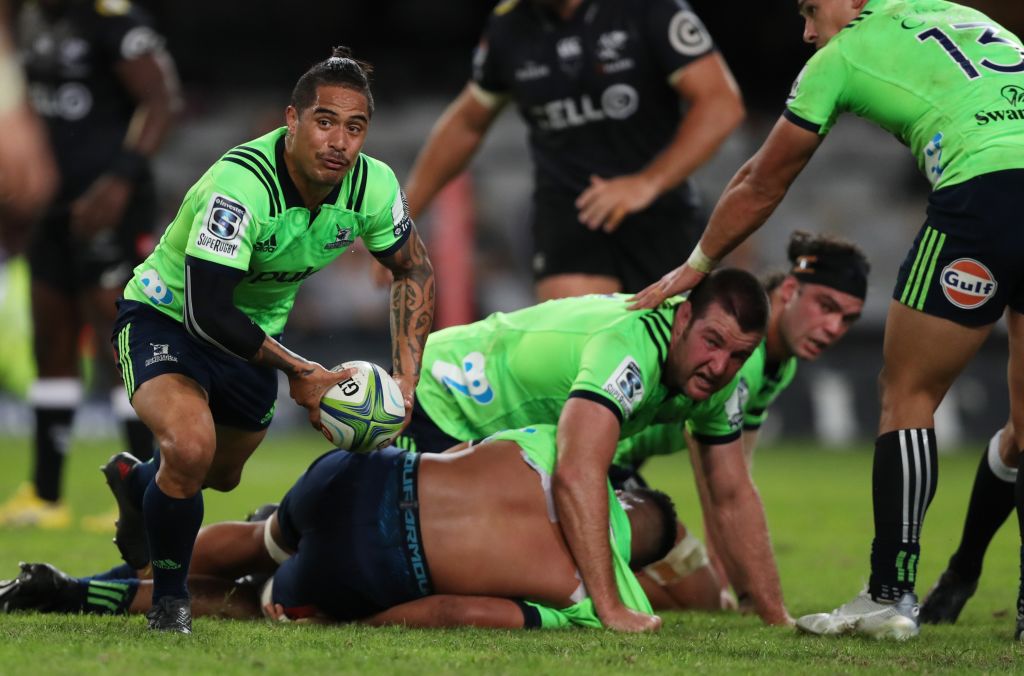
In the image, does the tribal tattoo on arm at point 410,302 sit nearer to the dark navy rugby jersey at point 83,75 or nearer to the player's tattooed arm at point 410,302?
the player's tattooed arm at point 410,302

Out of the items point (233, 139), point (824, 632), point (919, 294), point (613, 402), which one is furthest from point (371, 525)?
point (233, 139)

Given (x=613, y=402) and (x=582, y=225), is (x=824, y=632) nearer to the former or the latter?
(x=613, y=402)

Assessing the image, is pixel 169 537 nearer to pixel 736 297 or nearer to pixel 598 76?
pixel 736 297

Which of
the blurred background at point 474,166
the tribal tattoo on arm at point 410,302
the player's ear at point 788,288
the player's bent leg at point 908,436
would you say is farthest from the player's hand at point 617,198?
the blurred background at point 474,166

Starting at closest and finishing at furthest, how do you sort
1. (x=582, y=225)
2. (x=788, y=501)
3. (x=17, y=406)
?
(x=582, y=225)
(x=788, y=501)
(x=17, y=406)

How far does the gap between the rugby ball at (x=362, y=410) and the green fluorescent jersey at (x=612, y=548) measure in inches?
18.8

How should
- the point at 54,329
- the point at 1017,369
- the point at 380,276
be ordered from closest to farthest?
the point at 1017,369
the point at 380,276
the point at 54,329

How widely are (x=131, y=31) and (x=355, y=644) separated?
5.04m

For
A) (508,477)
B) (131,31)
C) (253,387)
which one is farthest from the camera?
(131,31)

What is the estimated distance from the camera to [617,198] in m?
6.49

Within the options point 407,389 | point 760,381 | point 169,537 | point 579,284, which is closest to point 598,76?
point 579,284

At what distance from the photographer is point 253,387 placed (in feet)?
16.8

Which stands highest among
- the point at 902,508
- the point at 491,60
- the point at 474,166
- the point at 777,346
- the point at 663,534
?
the point at 491,60

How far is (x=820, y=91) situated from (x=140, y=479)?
2695mm
